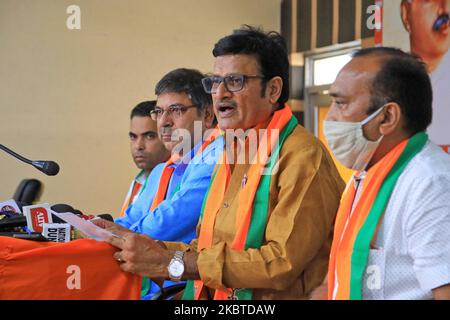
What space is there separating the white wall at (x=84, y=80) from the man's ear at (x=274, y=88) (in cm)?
345

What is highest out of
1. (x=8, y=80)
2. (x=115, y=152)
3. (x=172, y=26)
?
(x=172, y=26)

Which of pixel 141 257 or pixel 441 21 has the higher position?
pixel 441 21

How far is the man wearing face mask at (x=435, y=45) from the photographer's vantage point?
13.3 feet

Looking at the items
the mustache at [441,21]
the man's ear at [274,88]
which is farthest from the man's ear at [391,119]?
the mustache at [441,21]

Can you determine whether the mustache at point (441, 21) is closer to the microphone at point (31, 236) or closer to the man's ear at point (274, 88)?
the man's ear at point (274, 88)

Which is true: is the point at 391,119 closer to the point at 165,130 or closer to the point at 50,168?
the point at 50,168

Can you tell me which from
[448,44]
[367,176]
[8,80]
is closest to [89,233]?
[367,176]

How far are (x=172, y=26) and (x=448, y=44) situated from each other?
273 cm

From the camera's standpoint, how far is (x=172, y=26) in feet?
19.4

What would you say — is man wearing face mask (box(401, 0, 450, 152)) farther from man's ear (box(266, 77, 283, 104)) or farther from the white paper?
the white paper

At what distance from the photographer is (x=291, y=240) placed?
1916 mm

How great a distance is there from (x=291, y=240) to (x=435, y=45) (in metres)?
2.80

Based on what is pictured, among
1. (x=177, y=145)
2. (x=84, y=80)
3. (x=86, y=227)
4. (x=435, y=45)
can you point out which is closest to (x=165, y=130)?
(x=177, y=145)

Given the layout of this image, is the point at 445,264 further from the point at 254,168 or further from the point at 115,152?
the point at 115,152
